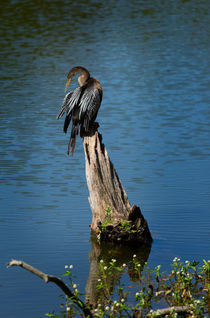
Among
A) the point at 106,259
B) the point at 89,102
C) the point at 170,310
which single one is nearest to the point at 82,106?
the point at 89,102

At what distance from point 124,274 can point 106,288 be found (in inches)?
43.0

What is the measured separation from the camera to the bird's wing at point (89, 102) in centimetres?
1100

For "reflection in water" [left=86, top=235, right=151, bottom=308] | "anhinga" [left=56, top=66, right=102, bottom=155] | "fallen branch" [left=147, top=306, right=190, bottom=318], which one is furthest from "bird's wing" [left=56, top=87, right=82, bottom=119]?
Result: "fallen branch" [left=147, top=306, right=190, bottom=318]

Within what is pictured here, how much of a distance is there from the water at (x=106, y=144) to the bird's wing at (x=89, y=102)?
1.50m

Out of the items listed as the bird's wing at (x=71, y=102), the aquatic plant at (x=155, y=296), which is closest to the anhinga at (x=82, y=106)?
the bird's wing at (x=71, y=102)

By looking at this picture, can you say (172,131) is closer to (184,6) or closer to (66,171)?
(66,171)

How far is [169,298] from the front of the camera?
798cm

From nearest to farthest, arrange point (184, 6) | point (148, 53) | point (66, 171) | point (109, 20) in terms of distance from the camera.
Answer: point (66, 171)
point (148, 53)
point (109, 20)
point (184, 6)

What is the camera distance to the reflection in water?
8266 mm

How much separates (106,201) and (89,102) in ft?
4.90

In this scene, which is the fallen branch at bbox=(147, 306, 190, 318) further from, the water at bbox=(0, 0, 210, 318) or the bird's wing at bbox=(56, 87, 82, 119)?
the bird's wing at bbox=(56, 87, 82, 119)

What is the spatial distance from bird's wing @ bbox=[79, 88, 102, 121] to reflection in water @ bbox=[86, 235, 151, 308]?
70.6 inches

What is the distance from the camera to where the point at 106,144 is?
15.8 meters

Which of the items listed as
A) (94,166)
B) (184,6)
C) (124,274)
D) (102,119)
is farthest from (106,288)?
(184,6)
